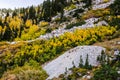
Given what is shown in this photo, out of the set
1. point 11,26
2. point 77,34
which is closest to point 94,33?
point 77,34

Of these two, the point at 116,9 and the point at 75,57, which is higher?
the point at 75,57

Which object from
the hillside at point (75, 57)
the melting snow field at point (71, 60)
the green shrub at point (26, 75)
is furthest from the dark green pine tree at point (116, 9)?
the green shrub at point (26, 75)

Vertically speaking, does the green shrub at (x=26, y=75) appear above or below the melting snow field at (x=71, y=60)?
below

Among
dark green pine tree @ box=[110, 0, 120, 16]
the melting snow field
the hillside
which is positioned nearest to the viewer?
the hillside

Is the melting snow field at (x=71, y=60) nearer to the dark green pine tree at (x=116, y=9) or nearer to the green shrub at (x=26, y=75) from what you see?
the green shrub at (x=26, y=75)

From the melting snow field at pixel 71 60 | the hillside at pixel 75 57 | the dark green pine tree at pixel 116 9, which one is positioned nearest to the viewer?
the hillside at pixel 75 57

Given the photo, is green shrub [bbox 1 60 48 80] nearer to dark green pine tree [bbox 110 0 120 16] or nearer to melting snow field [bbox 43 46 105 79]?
melting snow field [bbox 43 46 105 79]

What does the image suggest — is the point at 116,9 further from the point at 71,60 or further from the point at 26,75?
the point at 26,75

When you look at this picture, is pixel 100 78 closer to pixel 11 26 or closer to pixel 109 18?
pixel 109 18

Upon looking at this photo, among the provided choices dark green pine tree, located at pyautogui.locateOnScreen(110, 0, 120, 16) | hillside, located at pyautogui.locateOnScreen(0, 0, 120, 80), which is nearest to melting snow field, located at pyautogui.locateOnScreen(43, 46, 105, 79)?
hillside, located at pyautogui.locateOnScreen(0, 0, 120, 80)

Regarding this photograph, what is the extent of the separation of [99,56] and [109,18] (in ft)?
91.3

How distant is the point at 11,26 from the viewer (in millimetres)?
115500

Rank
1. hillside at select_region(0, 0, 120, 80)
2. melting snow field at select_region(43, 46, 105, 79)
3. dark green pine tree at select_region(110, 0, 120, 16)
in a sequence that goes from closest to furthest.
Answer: hillside at select_region(0, 0, 120, 80), melting snow field at select_region(43, 46, 105, 79), dark green pine tree at select_region(110, 0, 120, 16)

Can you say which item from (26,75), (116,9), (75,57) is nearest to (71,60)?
(75,57)
